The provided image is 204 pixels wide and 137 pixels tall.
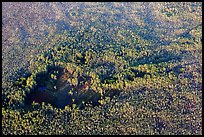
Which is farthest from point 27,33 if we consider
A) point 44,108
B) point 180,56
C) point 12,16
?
point 180,56

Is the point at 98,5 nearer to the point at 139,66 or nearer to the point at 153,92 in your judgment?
the point at 139,66

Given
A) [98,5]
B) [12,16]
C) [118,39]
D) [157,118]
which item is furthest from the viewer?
[98,5]

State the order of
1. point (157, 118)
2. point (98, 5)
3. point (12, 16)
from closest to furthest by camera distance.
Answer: point (157, 118) < point (12, 16) < point (98, 5)

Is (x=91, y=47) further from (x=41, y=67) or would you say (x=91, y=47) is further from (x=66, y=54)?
(x=41, y=67)

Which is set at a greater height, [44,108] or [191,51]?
[191,51]

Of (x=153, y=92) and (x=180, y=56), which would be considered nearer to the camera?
(x=153, y=92)

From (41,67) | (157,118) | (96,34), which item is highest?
(96,34)

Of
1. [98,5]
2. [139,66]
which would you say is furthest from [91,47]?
[98,5]
